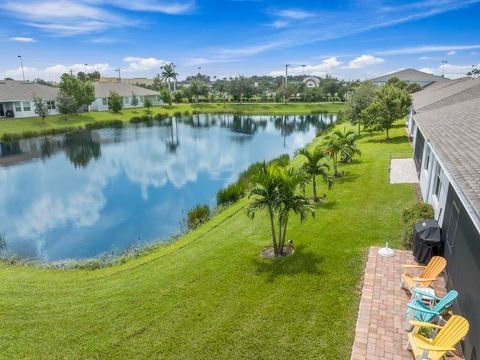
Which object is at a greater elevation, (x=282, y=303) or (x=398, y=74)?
(x=398, y=74)

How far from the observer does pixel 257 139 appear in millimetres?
40719

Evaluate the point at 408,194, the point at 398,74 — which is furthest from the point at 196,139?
the point at 398,74

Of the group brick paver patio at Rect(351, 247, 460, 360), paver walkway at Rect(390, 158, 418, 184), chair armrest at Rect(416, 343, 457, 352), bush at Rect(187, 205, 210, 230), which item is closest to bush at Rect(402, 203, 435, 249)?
brick paver patio at Rect(351, 247, 460, 360)

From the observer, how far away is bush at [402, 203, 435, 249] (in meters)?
10.6

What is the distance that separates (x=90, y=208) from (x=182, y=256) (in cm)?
970

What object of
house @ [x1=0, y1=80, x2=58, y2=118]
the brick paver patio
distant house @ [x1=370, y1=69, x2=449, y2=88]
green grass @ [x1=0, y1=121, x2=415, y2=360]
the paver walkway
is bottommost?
green grass @ [x1=0, y1=121, x2=415, y2=360]

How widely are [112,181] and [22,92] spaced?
4157 centimetres

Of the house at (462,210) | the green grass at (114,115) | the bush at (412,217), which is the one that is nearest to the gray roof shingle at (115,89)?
the green grass at (114,115)

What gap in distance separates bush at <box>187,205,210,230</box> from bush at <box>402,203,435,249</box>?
8598mm

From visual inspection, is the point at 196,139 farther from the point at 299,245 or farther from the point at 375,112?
the point at 299,245

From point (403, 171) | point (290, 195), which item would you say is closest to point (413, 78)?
point (403, 171)

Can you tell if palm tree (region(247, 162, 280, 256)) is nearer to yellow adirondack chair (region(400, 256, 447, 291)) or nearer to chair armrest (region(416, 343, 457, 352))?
yellow adirondack chair (region(400, 256, 447, 291))

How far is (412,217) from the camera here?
11.2m

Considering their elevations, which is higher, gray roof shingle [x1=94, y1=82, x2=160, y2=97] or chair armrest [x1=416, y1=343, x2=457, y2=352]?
gray roof shingle [x1=94, y1=82, x2=160, y2=97]
